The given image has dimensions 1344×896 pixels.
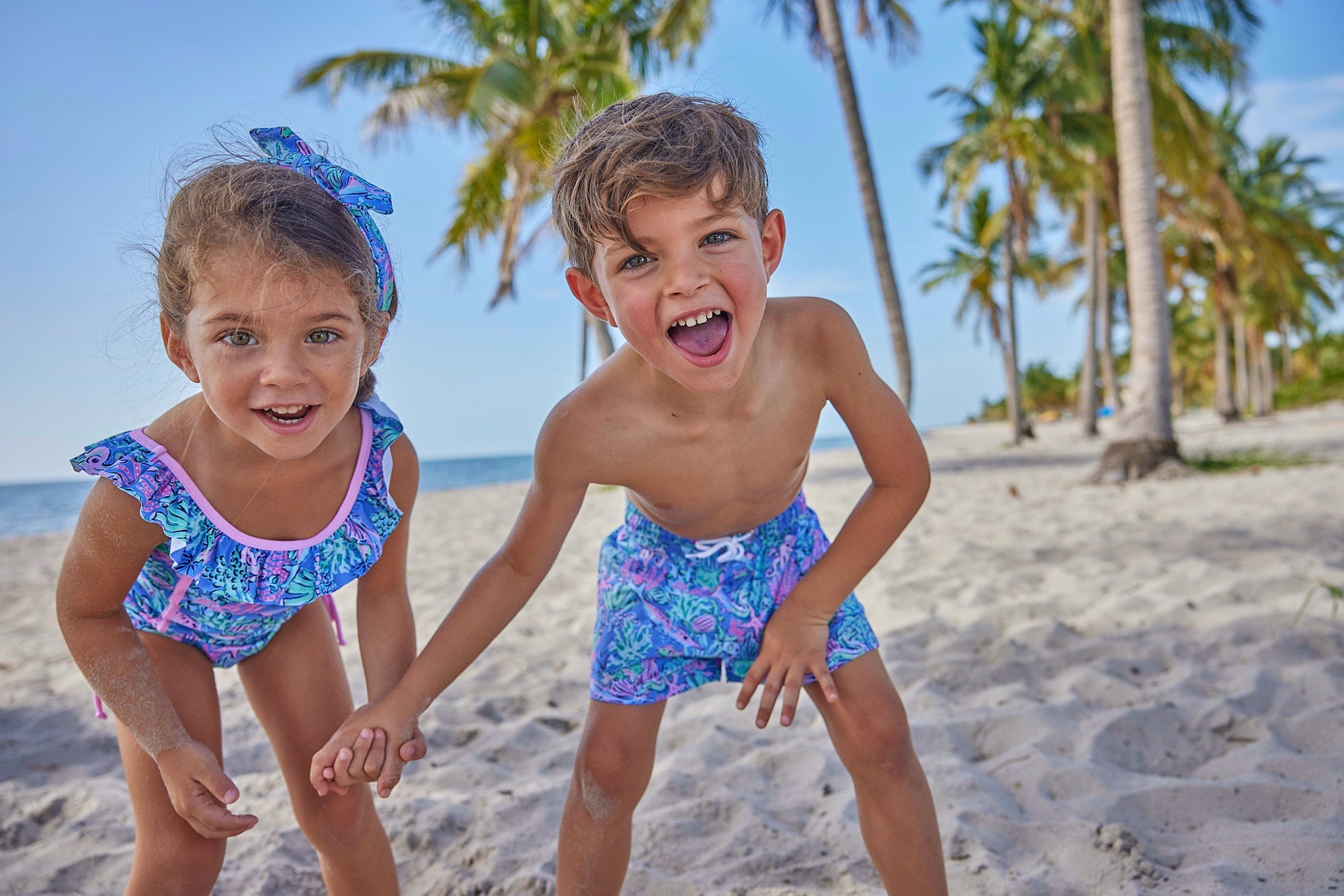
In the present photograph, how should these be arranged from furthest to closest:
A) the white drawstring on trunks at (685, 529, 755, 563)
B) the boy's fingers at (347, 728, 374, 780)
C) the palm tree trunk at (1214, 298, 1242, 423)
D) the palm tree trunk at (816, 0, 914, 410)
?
1. the palm tree trunk at (1214, 298, 1242, 423)
2. the palm tree trunk at (816, 0, 914, 410)
3. the white drawstring on trunks at (685, 529, 755, 563)
4. the boy's fingers at (347, 728, 374, 780)

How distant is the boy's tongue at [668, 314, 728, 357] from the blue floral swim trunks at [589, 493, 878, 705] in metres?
0.49

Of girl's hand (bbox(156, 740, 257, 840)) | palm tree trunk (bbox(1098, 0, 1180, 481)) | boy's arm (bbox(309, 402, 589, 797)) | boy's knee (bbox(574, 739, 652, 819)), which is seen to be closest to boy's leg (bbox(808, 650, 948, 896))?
boy's knee (bbox(574, 739, 652, 819))

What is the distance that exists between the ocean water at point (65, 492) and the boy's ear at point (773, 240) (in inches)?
589

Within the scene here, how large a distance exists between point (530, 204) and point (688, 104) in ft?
42.6

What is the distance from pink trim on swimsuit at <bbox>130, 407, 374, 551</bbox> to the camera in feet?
5.04

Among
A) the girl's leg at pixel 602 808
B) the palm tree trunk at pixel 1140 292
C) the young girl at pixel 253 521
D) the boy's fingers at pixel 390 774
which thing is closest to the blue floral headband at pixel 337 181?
the young girl at pixel 253 521

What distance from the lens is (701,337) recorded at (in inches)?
60.3

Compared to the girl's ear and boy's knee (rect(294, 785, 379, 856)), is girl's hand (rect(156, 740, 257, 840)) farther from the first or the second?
the girl's ear

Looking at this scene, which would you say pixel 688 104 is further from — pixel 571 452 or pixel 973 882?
pixel 973 882

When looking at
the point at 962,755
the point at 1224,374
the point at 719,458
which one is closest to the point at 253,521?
the point at 719,458

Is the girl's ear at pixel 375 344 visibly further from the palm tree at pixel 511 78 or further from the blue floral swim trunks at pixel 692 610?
the palm tree at pixel 511 78

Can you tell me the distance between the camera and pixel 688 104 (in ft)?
5.47

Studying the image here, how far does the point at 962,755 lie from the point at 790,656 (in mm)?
984

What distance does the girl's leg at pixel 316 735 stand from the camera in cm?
173
